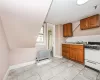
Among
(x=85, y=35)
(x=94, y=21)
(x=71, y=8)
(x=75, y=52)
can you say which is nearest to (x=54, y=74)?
(x=75, y=52)

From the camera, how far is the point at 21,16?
1.56 m

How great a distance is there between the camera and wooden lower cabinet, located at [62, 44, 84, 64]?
8.50 ft

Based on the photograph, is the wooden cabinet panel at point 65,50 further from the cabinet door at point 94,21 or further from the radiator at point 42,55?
the cabinet door at point 94,21

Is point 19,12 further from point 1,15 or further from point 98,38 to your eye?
point 98,38

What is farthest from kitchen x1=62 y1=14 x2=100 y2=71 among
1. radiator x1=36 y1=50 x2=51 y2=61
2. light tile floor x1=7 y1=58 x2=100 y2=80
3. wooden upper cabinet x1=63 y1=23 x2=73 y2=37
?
radiator x1=36 y1=50 x2=51 y2=61

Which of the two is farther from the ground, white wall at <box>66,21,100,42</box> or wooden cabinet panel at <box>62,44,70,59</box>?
white wall at <box>66,21,100,42</box>

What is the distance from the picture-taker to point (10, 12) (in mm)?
1395

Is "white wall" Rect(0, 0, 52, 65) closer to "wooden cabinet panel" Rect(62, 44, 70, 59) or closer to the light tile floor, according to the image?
the light tile floor

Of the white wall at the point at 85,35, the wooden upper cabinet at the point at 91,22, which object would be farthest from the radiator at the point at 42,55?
the wooden upper cabinet at the point at 91,22

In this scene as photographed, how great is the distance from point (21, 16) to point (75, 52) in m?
2.54

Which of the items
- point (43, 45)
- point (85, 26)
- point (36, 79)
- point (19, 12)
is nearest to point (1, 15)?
point (19, 12)

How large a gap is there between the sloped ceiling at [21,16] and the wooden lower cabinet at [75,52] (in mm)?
1914

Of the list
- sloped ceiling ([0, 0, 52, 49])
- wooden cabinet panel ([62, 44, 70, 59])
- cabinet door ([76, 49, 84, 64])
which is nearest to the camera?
sloped ceiling ([0, 0, 52, 49])

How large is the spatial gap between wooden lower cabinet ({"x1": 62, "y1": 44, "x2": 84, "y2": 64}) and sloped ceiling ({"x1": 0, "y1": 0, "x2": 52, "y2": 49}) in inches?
75.4
